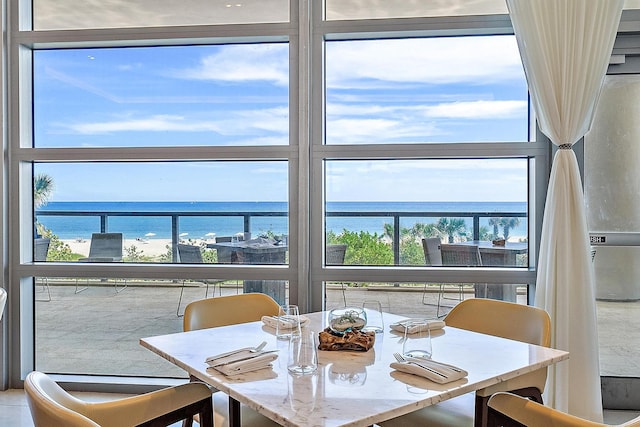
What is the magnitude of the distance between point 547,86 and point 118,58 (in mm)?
2563

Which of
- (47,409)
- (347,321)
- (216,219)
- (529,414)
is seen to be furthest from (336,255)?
(47,409)

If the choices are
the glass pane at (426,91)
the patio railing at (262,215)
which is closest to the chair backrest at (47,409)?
the patio railing at (262,215)

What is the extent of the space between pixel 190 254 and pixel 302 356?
1926 mm

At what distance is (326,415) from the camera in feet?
4.10

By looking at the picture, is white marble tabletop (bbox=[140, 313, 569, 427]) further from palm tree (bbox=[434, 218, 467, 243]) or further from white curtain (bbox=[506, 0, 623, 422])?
palm tree (bbox=[434, 218, 467, 243])

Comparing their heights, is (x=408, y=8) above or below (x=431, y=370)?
above

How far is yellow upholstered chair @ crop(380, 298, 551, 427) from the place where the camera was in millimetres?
1877

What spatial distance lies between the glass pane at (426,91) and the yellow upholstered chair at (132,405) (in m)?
1.91

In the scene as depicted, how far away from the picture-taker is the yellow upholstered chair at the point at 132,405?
1360 mm

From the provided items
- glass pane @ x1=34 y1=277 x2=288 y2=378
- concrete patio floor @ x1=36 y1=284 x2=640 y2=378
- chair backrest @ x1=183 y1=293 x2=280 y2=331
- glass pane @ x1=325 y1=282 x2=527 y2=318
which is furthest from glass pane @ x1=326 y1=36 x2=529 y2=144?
glass pane @ x1=34 y1=277 x2=288 y2=378

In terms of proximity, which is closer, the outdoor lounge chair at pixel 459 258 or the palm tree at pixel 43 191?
the outdoor lounge chair at pixel 459 258

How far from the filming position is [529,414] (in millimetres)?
1508

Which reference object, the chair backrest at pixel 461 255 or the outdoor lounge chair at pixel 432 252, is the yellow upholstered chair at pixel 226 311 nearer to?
the outdoor lounge chair at pixel 432 252

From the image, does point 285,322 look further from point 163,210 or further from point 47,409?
point 163,210
